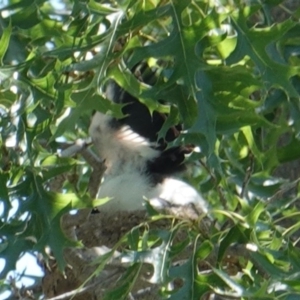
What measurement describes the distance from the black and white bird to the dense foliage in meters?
0.19

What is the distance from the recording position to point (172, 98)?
1.46 m

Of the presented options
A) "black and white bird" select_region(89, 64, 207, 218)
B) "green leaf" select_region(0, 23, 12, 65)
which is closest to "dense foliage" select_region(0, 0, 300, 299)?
"green leaf" select_region(0, 23, 12, 65)

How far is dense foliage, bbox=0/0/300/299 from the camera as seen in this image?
54.9 inches

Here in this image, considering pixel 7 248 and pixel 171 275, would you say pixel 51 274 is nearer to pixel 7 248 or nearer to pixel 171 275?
pixel 7 248

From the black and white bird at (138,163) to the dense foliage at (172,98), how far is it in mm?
188

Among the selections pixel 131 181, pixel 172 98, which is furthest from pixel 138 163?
pixel 172 98

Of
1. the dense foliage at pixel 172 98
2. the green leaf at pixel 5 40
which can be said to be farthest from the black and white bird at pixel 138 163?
the green leaf at pixel 5 40

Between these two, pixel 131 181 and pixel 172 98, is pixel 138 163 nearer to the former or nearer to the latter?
pixel 131 181

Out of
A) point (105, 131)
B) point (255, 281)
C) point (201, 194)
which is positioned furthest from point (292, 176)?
point (255, 281)

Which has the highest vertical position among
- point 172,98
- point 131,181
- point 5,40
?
point 5,40

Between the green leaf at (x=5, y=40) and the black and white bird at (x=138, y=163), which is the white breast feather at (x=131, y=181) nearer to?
the black and white bird at (x=138, y=163)

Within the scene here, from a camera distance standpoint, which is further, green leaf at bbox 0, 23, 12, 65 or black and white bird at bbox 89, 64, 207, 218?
black and white bird at bbox 89, 64, 207, 218

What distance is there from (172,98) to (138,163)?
24.3 inches

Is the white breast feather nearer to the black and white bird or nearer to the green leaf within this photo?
the black and white bird
